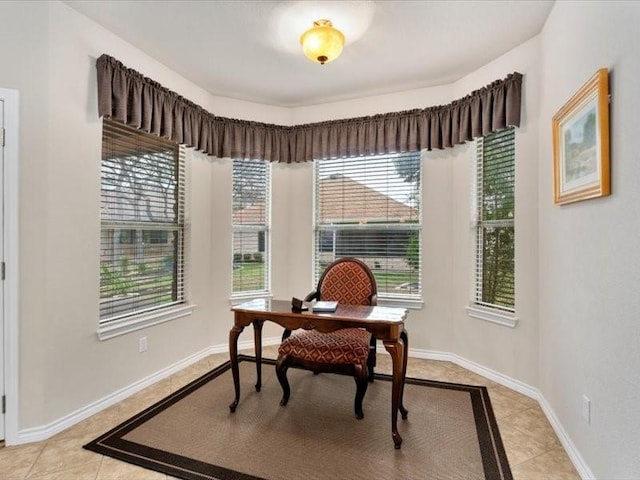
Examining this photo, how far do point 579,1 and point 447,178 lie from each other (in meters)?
1.71

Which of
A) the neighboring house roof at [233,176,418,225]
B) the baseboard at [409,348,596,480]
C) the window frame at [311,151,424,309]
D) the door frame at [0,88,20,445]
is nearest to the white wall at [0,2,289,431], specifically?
the door frame at [0,88,20,445]

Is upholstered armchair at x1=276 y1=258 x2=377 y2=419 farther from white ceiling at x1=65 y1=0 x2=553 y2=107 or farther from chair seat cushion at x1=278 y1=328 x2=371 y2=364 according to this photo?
white ceiling at x1=65 y1=0 x2=553 y2=107

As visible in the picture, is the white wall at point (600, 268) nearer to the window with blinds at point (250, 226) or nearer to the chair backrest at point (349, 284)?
the chair backrest at point (349, 284)

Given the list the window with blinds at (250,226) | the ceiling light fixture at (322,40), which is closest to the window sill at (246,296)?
the window with blinds at (250,226)

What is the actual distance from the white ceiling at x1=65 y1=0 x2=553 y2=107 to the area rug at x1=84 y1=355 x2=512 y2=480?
2.80 metres

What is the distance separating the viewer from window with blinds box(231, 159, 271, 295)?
3.88 metres

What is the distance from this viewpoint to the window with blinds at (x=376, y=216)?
367cm

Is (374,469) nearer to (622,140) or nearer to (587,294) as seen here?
(587,294)

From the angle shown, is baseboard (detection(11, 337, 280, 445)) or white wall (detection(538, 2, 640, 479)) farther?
baseboard (detection(11, 337, 280, 445))

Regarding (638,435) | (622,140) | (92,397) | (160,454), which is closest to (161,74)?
(92,397)

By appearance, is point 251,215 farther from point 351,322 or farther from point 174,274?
point 351,322

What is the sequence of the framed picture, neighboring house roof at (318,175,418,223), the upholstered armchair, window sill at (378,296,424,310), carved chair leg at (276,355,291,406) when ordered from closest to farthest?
the framed picture < the upholstered armchair < carved chair leg at (276,355,291,406) < window sill at (378,296,424,310) < neighboring house roof at (318,175,418,223)

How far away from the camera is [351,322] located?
2119mm

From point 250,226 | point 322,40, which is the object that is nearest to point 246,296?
point 250,226
